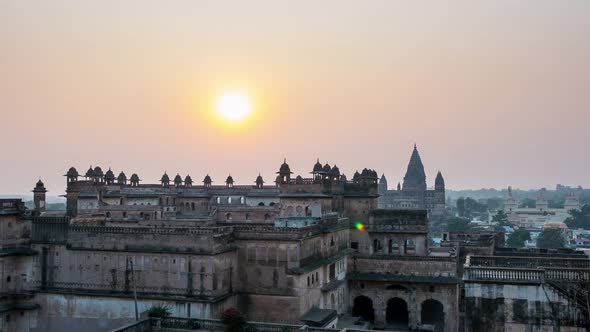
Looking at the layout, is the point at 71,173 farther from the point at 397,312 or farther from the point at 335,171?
the point at 397,312

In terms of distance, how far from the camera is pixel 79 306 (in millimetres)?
38344

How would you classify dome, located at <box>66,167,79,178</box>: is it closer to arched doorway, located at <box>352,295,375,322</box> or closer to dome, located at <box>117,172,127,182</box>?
dome, located at <box>117,172,127,182</box>

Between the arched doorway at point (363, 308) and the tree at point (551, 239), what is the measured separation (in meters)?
83.0

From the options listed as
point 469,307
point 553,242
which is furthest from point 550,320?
point 553,242

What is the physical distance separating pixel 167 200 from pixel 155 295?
30.4 metres

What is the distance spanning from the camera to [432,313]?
1944 inches

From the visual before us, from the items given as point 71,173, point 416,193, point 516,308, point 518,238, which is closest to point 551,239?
point 518,238

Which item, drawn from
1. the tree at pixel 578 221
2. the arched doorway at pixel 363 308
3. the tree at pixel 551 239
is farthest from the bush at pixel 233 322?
the tree at pixel 578 221

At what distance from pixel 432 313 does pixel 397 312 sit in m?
2.84

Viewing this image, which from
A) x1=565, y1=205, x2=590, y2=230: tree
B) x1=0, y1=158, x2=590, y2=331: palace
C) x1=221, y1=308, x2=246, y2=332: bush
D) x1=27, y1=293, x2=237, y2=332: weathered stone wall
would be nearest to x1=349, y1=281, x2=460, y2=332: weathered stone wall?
x1=0, y1=158, x2=590, y2=331: palace

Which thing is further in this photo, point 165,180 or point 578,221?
point 578,221

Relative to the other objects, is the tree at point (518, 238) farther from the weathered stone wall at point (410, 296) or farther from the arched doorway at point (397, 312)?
the weathered stone wall at point (410, 296)

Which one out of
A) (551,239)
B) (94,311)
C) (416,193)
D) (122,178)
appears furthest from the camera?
(416,193)

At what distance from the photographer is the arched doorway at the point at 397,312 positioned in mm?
48656
